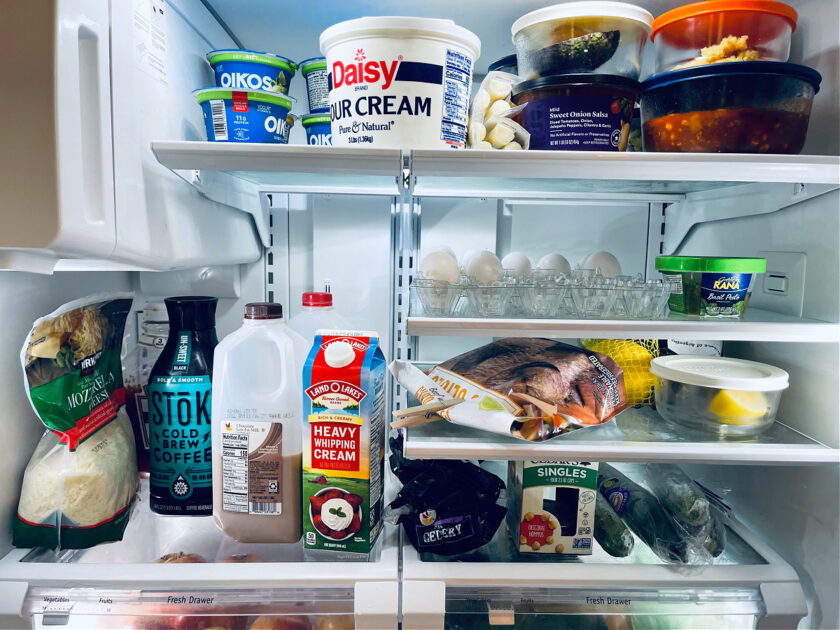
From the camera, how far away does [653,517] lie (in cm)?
103

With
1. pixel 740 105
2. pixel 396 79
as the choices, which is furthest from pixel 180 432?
pixel 740 105

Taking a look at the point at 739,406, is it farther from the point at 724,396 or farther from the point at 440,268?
the point at 440,268

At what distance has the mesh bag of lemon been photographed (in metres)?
1.15

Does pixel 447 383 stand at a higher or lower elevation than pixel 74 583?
higher

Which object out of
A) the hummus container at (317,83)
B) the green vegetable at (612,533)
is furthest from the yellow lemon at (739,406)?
the hummus container at (317,83)

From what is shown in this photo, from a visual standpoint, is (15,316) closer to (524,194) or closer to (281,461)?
(281,461)

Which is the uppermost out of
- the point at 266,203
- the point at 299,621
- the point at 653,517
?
the point at 266,203

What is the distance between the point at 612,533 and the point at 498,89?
33.3 inches

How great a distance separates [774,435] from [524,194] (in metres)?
0.71

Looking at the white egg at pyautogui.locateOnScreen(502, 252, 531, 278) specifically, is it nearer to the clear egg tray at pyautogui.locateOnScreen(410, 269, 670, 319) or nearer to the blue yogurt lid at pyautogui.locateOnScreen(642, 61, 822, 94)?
the clear egg tray at pyautogui.locateOnScreen(410, 269, 670, 319)

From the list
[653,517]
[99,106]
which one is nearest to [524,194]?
[653,517]

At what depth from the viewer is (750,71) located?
879 millimetres

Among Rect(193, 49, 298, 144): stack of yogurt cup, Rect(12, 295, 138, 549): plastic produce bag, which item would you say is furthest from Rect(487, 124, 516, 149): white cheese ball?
Rect(12, 295, 138, 549): plastic produce bag

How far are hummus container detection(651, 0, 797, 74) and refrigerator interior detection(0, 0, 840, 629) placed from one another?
0.12m
